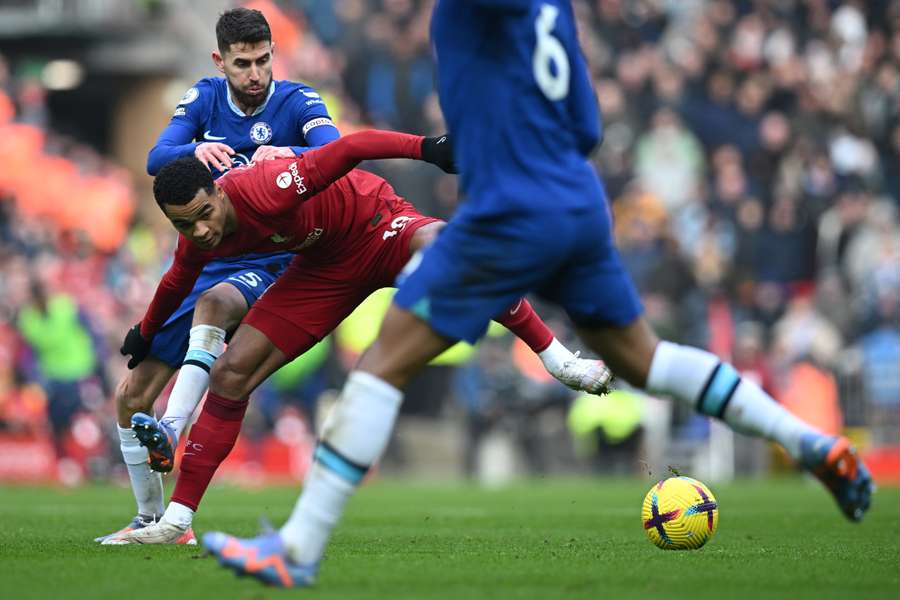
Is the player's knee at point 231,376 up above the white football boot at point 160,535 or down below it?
above

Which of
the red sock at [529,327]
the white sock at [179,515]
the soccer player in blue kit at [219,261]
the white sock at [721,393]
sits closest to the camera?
the white sock at [721,393]

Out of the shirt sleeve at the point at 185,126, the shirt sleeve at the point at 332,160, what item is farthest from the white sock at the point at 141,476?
the shirt sleeve at the point at 332,160

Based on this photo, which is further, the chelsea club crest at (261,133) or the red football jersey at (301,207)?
the chelsea club crest at (261,133)

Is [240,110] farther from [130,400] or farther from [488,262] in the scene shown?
Result: [488,262]

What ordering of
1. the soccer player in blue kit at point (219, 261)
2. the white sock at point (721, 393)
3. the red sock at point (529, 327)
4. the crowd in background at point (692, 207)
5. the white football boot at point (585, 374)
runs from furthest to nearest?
the crowd in background at point (692, 207), the red sock at point (529, 327), the soccer player in blue kit at point (219, 261), the white football boot at point (585, 374), the white sock at point (721, 393)

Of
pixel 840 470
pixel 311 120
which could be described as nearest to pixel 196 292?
pixel 311 120

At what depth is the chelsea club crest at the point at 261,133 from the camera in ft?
27.0

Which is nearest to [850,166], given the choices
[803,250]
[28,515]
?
[803,250]

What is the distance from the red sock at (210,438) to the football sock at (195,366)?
1.16 ft

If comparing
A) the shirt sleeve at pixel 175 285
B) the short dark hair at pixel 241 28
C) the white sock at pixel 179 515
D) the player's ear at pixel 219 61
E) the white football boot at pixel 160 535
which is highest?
the short dark hair at pixel 241 28

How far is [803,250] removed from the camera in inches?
795

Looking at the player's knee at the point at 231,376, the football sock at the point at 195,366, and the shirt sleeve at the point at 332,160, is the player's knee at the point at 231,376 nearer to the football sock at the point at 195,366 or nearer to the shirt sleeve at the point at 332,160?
the football sock at the point at 195,366

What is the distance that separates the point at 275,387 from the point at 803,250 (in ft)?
24.1

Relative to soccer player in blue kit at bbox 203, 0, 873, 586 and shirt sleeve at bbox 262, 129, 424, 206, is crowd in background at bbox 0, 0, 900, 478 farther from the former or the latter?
soccer player in blue kit at bbox 203, 0, 873, 586
